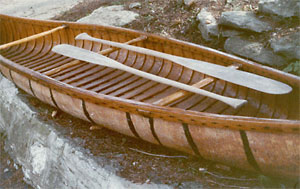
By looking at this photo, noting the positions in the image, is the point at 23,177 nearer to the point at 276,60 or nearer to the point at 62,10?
the point at 276,60

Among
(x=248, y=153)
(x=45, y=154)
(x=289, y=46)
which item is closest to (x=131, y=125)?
(x=248, y=153)

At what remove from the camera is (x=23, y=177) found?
3.92m

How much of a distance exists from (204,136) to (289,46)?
6.01 feet

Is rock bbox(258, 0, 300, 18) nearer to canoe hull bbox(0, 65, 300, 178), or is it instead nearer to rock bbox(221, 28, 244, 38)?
rock bbox(221, 28, 244, 38)

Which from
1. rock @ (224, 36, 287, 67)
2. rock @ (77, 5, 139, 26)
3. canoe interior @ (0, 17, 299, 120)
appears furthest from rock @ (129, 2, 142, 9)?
rock @ (224, 36, 287, 67)

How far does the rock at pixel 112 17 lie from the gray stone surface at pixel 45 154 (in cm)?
192

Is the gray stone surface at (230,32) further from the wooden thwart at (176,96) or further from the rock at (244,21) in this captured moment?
the wooden thwart at (176,96)

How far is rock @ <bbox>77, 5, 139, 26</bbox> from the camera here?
5648 millimetres

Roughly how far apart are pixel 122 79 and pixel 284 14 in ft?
6.40

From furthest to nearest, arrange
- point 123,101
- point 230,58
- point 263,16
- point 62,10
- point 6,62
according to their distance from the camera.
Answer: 1. point 62,10
2. point 263,16
3. point 6,62
4. point 230,58
5. point 123,101

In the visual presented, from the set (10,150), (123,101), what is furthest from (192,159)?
(10,150)

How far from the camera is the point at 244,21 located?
160 inches

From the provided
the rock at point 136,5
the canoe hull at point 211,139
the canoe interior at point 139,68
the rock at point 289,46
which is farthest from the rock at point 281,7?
the rock at point 136,5

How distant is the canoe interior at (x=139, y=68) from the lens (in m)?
2.87
